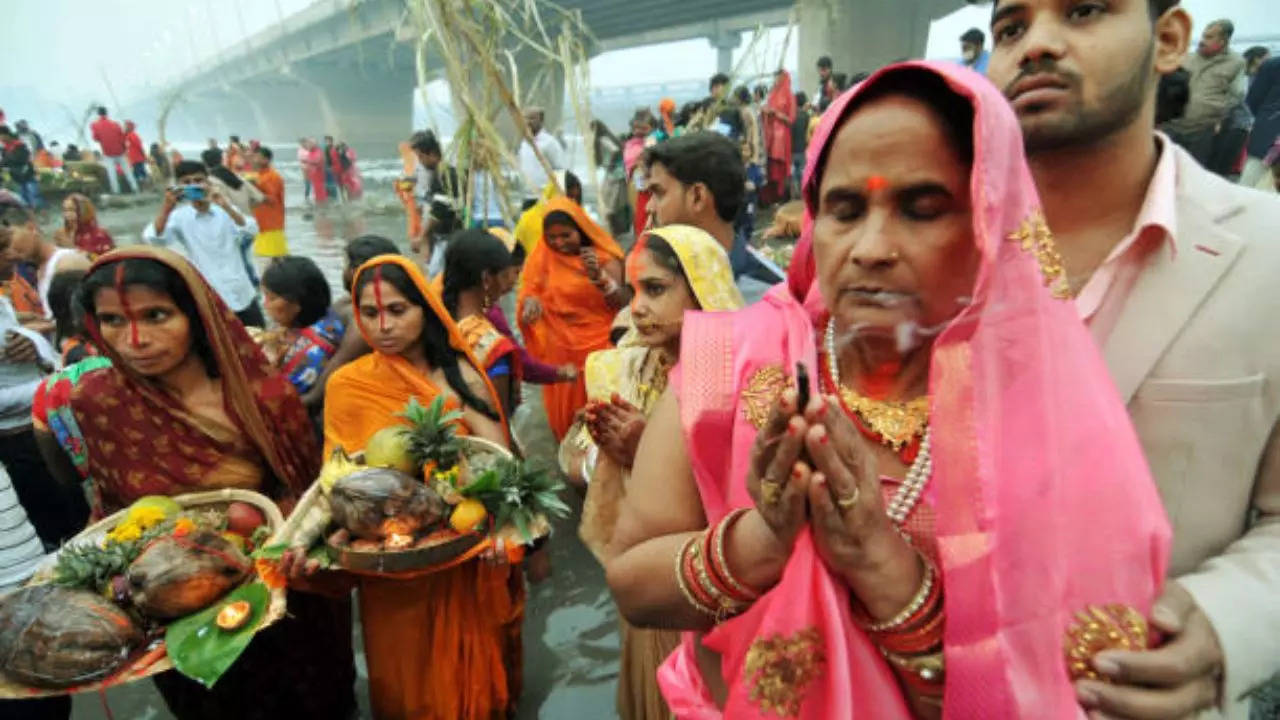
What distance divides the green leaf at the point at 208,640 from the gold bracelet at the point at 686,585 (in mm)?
1396

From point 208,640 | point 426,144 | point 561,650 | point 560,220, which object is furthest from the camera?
point 426,144

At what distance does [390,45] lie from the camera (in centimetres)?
1308

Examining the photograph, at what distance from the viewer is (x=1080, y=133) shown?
1.17 meters

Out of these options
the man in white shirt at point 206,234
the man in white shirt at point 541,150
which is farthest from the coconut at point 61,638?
the man in white shirt at point 541,150

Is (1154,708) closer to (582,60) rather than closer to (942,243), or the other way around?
(942,243)

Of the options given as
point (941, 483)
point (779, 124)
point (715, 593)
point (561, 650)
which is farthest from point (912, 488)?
point (779, 124)

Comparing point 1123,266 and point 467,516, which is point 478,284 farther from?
point 1123,266

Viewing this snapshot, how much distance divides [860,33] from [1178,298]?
63.9ft

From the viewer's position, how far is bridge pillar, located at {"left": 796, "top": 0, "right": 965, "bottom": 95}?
17047 mm

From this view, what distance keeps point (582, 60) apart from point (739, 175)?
7.63ft

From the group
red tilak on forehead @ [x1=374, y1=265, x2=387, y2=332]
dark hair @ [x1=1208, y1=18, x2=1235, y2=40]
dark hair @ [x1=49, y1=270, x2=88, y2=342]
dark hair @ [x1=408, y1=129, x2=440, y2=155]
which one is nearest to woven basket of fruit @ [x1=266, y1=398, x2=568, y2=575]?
red tilak on forehead @ [x1=374, y1=265, x2=387, y2=332]

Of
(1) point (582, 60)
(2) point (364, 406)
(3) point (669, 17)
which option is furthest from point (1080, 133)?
(3) point (669, 17)

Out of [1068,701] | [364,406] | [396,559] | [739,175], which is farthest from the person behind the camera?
[739,175]

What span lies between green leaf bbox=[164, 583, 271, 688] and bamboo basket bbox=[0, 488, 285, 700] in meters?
0.03
